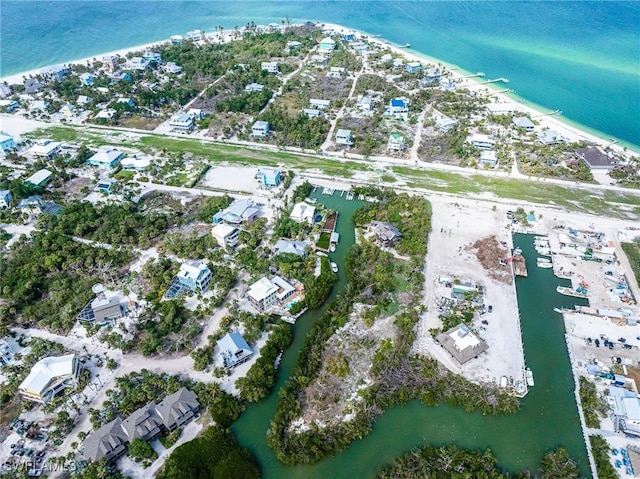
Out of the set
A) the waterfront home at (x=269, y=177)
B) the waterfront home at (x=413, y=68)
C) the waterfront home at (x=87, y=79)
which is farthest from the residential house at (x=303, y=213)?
the waterfront home at (x=87, y=79)

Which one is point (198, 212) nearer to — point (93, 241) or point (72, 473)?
point (93, 241)

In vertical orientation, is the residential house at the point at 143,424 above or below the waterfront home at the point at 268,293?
below

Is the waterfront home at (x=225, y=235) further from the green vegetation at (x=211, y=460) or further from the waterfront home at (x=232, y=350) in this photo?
the green vegetation at (x=211, y=460)

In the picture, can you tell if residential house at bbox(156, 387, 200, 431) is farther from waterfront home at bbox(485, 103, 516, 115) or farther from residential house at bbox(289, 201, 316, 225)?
waterfront home at bbox(485, 103, 516, 115)

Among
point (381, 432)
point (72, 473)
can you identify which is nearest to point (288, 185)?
point (381, 432)

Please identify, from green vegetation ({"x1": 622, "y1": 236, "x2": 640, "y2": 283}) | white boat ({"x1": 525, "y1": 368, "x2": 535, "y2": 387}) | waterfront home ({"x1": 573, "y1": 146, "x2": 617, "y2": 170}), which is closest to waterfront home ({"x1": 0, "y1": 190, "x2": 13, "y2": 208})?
white boat ({"x1": 525, "y1": 368, "x2": 535, "y2": 387})
